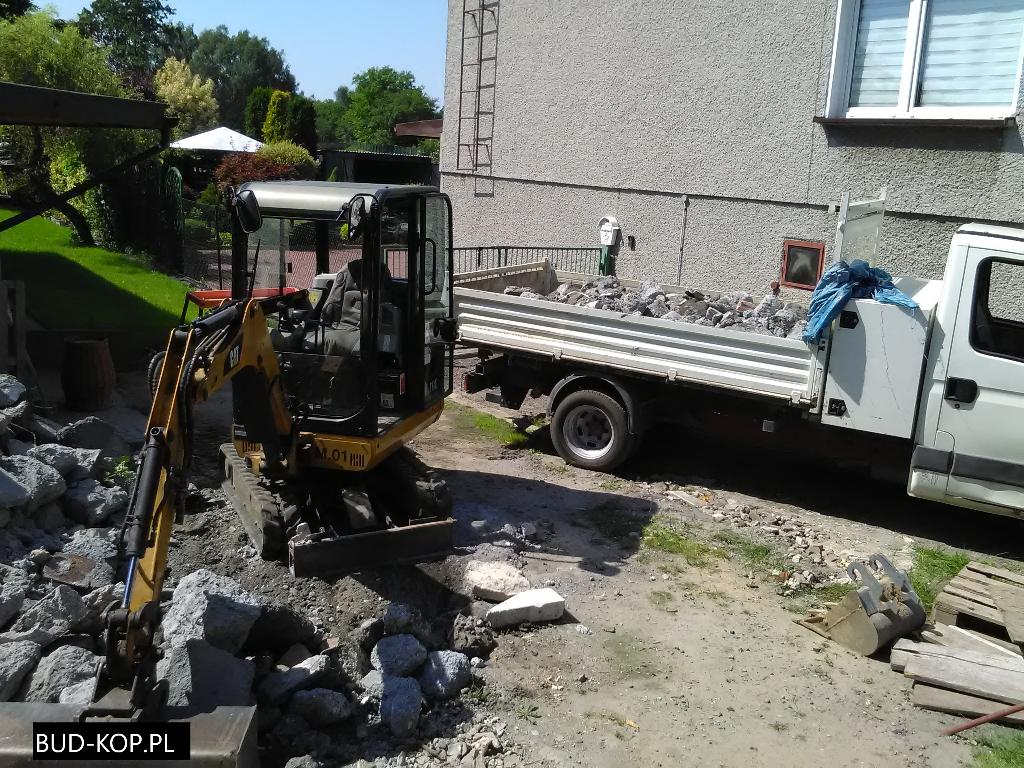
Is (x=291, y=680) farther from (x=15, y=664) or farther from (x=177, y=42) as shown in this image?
(x=177, y=42)

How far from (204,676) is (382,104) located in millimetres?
85561

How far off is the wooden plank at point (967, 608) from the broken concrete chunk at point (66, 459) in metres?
5.65

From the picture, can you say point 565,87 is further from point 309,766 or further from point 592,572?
point 309,766

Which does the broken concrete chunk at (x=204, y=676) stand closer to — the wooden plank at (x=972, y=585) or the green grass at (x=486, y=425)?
the wooden plank at (x=972, y=585)

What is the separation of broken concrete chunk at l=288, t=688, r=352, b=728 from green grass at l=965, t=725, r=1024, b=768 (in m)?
3.15

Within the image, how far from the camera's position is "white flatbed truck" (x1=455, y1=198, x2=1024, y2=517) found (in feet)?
22.2

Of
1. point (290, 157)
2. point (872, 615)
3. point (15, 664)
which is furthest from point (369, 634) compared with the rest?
point (290, 157)

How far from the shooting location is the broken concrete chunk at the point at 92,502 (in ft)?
19.8

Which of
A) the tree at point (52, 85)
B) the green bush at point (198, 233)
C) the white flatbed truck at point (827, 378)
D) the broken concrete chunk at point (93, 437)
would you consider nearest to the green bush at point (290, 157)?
the green bush at point (198, 233)

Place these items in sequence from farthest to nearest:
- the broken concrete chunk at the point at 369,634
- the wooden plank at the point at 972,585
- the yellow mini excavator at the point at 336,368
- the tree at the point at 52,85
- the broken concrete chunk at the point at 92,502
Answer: the tree at the point at 52,85 < the broken concrete chunk at the point at 92,502 < the wooden plank at the point at 972,585 < the yellow mini excavator at the point at 336,368 < the broken concrete chunk at the point at 369,634

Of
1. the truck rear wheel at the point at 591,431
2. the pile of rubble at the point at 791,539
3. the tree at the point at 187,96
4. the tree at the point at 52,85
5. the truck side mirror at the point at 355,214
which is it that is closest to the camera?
the truck side mirror at the point at 355,214

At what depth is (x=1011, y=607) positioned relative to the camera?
18.6 feet

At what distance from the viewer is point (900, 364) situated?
6969mm

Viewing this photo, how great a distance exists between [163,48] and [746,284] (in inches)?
2947
